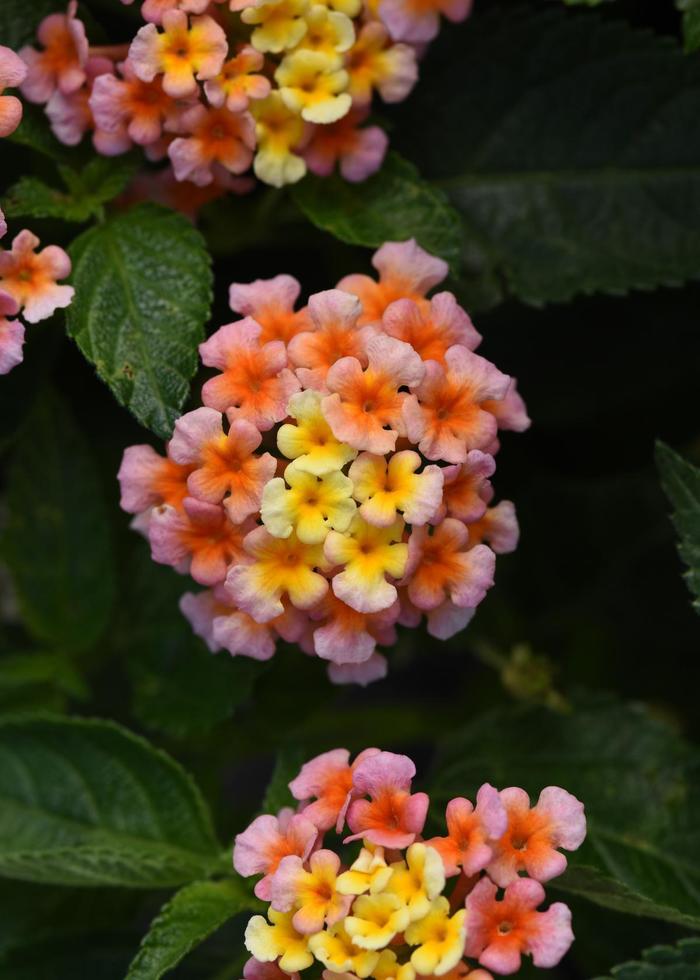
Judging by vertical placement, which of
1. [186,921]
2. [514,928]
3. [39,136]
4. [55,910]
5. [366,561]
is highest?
[39,136]

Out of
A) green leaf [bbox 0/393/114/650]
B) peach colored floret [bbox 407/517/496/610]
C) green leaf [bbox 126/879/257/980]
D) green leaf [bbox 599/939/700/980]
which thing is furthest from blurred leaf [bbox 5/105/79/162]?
green leaf [bbox 599/939/700/980]

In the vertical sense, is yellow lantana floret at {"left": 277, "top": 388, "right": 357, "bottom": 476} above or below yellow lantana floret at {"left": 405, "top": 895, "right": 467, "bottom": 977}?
above

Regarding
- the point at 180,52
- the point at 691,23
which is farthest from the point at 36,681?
the point at 691,23

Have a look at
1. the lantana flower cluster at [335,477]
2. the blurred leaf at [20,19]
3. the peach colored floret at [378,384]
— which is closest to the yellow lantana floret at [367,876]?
the lantana flower cluster at [335,477]

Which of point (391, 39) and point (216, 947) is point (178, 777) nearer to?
point (216, 947)

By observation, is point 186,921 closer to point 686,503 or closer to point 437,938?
point 437,938

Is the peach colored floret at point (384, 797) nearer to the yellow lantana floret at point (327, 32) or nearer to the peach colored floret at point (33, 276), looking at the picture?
the peach colored floret at point (33, 276)

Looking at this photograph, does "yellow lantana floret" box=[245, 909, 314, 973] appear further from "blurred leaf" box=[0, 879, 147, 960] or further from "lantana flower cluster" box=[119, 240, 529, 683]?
"blurred leaf" box=[0, 879, 147, 960]
